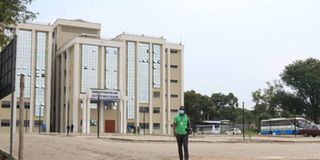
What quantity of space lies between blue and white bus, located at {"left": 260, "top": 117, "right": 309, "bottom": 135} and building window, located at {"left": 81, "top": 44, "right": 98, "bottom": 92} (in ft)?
89.5

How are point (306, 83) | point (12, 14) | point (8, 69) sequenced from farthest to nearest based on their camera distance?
point (306, 83) → point (12, 14) → point (8, 69)

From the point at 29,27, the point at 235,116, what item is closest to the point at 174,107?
the point at 29,27

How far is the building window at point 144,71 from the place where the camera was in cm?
7969

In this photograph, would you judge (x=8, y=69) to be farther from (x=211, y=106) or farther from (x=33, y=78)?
(x=211, y=106)

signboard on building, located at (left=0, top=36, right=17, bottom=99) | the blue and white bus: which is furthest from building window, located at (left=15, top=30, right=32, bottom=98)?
signboard on building, located at (left=0, top=36, right=17, bottom=99)

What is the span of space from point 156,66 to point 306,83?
28.7 metres

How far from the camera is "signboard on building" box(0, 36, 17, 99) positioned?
512 inches

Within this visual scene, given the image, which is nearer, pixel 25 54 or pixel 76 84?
pixel 76 84

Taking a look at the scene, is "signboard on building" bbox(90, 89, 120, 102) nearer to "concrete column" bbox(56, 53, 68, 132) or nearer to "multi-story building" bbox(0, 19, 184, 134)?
"multi-story building" bbox(0, 19, 184, 134)

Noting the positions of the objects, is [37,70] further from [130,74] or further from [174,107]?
[174,107]

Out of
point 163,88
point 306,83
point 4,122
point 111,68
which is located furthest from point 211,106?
point 4,122

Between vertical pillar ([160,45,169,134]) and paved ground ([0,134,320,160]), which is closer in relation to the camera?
paved ground ([0,134,320,160])

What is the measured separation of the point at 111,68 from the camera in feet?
248

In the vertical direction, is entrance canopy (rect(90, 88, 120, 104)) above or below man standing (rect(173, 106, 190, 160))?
above
